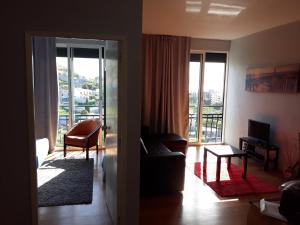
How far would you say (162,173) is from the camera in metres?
3.48

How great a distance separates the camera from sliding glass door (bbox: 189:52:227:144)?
20.4 ft

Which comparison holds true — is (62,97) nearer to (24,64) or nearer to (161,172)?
(161,172)

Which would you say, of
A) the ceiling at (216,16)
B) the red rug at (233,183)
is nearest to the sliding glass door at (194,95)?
the ceiling at (216,16)

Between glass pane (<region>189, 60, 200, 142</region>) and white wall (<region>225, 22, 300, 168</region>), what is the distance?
80 cm

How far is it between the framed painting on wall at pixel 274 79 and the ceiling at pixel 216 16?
2.60ft

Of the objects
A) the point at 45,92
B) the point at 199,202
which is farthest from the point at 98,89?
the point at 199,202

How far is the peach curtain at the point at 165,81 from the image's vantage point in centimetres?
570

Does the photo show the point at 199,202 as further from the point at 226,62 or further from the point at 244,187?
the point at 226,62

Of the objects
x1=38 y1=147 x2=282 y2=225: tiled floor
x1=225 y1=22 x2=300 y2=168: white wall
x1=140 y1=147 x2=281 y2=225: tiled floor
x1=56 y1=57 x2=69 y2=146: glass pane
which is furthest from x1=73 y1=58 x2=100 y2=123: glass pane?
→ x1=225 y1=22 x2=300 y2=168: white wall

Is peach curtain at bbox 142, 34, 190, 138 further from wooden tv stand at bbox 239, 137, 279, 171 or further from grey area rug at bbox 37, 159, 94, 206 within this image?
grey area rug at bbox 37, 159, 94, 206

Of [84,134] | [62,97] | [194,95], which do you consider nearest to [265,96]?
[194,95]

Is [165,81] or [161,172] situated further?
[165,81]

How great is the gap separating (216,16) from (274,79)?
1.71 meters

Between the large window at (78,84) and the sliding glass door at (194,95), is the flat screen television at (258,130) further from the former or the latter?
the large window at (78,84)
